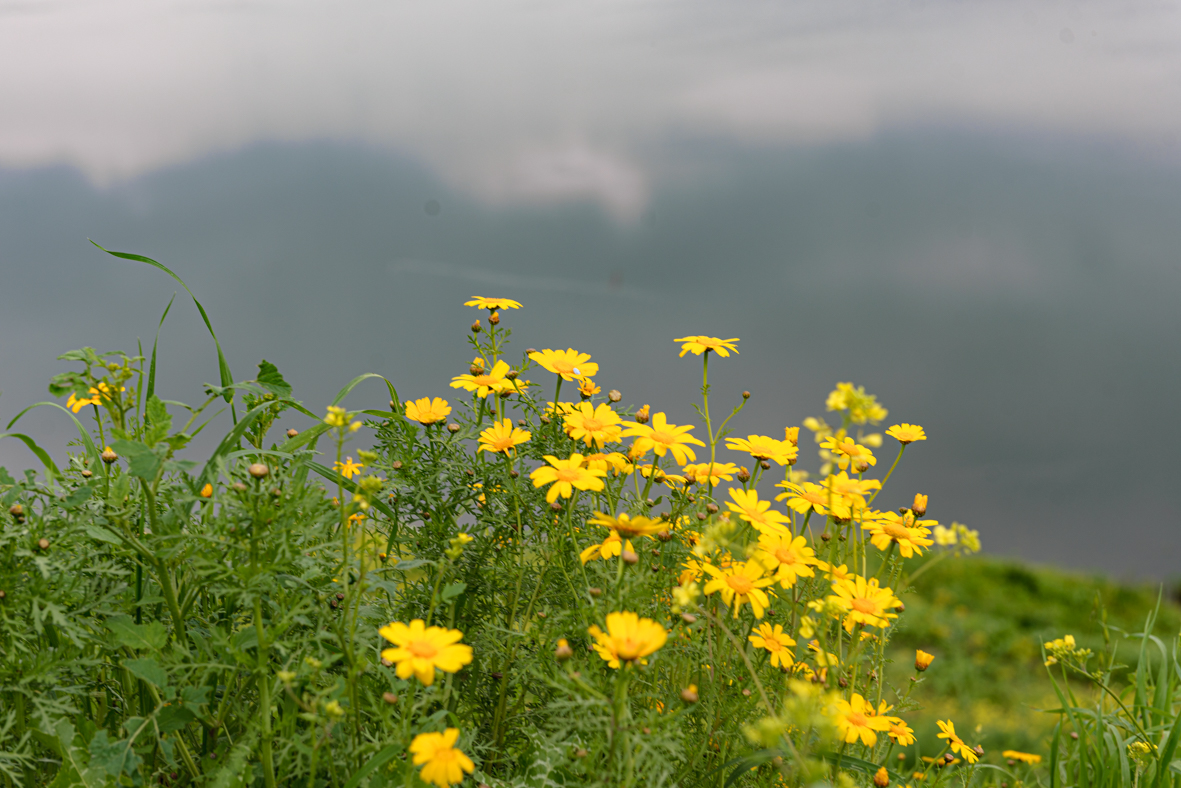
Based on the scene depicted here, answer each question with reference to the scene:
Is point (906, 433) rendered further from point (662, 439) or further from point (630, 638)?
point (630, 638)

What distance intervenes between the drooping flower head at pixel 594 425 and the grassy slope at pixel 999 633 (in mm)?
3500

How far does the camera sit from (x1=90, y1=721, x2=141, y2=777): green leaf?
49.2 inches

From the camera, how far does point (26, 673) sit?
1.37 metres

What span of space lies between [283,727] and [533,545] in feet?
2.01

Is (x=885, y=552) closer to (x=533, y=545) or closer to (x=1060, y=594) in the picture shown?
(x=533, y=545)

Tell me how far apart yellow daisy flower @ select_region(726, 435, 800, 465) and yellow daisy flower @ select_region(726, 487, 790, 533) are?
0.57ft

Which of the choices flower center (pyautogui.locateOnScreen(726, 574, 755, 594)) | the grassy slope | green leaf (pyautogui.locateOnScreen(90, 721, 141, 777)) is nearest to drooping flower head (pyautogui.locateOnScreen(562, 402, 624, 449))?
flower center (pyautogui.locateOnScreen(726, 574, 755, 594))

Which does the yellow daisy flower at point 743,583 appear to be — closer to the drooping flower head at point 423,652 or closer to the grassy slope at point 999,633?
the drooping flower head at point 423,652

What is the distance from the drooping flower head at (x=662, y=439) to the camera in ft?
5.05

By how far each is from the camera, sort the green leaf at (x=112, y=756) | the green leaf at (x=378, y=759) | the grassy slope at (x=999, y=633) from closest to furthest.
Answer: the green leaf at (x=378, y=759), the green leaf at (x=112, y=756), the grassy slope at (x=999, y=633)

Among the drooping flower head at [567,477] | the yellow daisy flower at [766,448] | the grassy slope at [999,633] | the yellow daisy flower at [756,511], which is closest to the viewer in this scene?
the drooping flower head at [567,477]

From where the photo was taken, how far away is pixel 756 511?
153cm

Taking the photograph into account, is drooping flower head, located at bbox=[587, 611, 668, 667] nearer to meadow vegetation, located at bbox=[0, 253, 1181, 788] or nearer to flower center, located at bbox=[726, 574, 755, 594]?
meadow vegetation, located at bbox=[0, 253, 1181, 788]

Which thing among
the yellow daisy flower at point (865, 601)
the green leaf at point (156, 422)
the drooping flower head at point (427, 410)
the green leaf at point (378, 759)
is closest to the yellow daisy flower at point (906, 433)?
the yellow daisy flower at point (865, 601)
